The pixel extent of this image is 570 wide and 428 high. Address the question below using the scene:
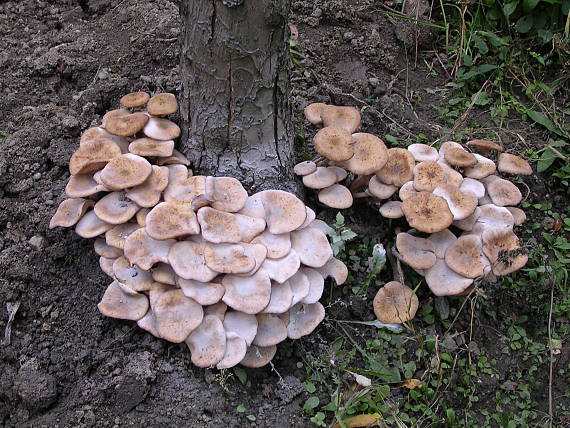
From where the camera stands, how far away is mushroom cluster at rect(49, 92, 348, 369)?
10.1ft

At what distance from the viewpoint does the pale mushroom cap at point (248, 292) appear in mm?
3039

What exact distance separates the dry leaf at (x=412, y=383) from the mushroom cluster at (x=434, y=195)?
0.55 meters

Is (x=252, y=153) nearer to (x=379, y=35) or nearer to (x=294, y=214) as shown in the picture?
(x=294, y=214)

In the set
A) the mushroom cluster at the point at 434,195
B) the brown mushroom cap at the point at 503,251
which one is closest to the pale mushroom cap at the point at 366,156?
the mushroom cluster at the point at 434,195

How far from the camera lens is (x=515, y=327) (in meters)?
3.80

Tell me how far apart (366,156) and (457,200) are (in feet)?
2.03

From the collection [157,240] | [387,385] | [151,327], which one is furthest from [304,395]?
[157,240]

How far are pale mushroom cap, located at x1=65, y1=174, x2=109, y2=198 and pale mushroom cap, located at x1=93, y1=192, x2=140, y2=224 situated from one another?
0.23ft

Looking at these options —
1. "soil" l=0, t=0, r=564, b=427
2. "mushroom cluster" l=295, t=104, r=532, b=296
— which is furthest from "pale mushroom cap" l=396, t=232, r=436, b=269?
"soil" l=0, t=0, r=564, b=427

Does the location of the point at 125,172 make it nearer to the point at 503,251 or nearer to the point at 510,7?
the point at 503,251

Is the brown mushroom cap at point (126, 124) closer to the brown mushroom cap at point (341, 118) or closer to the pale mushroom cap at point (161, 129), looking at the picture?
the pale mushroom cap at point (161, 129)

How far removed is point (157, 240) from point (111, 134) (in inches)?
34.3

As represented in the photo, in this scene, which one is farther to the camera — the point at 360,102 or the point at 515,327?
the point at 360,102

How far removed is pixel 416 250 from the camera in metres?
3.59
